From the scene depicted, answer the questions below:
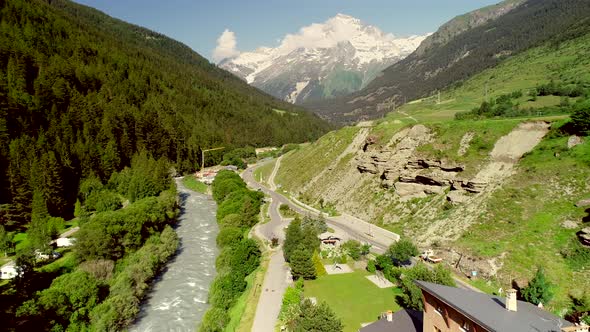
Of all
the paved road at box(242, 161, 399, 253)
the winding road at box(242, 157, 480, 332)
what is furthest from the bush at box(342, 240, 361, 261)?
the paved road at box(242, 161, 399, 253)

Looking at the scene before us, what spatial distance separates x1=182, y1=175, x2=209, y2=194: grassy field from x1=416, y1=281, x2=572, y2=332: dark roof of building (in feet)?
358

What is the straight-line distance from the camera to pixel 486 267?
48281 mm

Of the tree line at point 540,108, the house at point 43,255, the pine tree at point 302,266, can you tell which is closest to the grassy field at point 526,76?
the tree line at point 540,108

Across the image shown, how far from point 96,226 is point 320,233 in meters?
37.7

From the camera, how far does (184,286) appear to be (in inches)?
2105

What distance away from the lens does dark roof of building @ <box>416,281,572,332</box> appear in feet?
61.2

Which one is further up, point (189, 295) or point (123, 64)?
point (123, 64)

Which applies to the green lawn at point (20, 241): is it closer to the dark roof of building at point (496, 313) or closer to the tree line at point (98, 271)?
the tree line at point (98, 271)

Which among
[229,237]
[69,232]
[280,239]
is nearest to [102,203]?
[69,232]

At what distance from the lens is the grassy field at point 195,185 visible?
127238mm

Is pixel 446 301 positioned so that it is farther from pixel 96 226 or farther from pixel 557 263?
pixel 96 226

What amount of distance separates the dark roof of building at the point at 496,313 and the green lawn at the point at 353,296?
706 inches

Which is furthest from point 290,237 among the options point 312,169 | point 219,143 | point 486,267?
point 219,143

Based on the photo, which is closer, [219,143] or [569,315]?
[569,315]
